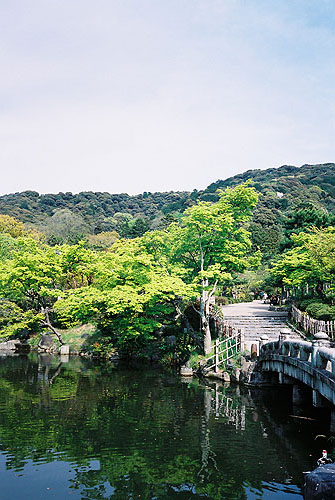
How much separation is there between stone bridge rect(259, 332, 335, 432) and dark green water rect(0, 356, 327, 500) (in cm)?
109

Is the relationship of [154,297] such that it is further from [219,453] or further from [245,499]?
[245,499]

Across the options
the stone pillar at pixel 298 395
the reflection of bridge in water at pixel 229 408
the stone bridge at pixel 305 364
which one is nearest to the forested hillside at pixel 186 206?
the stone bridge at pixel 305 364

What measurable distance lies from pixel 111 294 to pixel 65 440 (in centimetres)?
1265

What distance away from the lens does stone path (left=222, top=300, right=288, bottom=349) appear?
2374 cm

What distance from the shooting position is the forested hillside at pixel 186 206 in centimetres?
5593

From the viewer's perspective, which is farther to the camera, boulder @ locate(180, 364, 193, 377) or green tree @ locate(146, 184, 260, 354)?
green tree @ locate(146, 184, 260, 354)

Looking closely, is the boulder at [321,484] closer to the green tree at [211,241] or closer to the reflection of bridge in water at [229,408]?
the reflection of bridge in water at [229,408]

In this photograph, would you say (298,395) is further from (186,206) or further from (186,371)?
(186,206)

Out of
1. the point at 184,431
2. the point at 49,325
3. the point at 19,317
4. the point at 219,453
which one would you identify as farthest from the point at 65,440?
the point at 19,317

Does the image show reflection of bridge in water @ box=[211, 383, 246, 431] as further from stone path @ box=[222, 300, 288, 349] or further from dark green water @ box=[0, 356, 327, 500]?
stone path @ box=[222, 300, 288, 349]

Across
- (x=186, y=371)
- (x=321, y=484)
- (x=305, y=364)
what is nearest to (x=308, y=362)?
(x=305, y=364)

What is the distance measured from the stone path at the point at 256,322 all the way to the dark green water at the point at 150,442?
573 centimetres

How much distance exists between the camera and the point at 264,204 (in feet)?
265

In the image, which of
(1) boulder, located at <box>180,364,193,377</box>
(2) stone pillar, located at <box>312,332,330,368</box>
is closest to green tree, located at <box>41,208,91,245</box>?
(1) boulder, located at <box>180,364,193,377</box>
